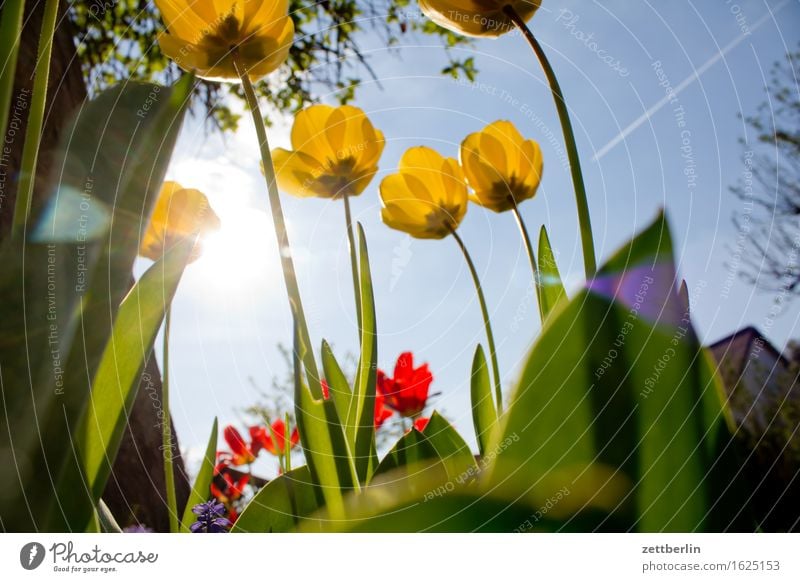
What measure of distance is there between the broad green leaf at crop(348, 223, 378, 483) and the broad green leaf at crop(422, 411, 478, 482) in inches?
1.3

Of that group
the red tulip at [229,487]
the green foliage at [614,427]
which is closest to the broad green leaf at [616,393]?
the green foliage at [614,427]

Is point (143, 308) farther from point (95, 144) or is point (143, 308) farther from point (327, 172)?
point (327, 172)

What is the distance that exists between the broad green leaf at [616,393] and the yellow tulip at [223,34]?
0.81 ft

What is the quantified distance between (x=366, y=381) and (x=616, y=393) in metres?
0.15

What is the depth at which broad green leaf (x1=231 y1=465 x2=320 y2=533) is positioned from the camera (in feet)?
1.01

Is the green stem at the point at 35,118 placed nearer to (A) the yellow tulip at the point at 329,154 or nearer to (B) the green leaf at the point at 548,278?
(A) the yellow tulip at the point at 329,154

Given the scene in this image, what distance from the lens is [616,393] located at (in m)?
0.21

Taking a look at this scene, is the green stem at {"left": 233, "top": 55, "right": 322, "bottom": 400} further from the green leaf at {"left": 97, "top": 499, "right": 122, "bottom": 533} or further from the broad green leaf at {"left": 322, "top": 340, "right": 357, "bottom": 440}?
the green leaf at {"left": 97, "top": 499, "right": 122, "bottom": 533}

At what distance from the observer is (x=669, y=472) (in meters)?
0.23

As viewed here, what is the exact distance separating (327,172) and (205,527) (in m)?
0.25

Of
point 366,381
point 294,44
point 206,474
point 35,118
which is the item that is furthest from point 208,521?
point 294,44

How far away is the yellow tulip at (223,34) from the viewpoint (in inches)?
12.6

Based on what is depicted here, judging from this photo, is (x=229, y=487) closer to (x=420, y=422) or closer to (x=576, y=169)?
(x=420, y=422)

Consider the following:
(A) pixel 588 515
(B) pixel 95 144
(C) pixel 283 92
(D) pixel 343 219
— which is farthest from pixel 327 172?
(C) pixel 283 92
